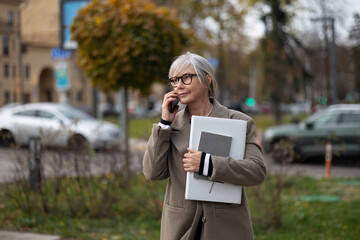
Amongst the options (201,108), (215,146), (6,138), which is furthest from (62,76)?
(215,146)

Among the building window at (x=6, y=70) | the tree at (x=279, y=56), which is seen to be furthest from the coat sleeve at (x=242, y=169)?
the tree at (x=279, y=56)

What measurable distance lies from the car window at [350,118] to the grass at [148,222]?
20.5ft

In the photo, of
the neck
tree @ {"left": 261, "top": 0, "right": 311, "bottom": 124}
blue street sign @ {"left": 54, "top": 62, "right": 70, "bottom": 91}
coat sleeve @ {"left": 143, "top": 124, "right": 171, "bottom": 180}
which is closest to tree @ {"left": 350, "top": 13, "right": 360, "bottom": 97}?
the neck

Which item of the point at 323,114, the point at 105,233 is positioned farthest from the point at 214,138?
the point at 323,114

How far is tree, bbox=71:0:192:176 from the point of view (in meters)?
9.30

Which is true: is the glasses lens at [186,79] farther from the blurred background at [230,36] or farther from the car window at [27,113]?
the car window at [27,113]

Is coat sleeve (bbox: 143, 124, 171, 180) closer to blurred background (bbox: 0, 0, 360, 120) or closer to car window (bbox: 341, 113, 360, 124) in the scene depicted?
blurred background (bbox: 0, 0, 360, 120)

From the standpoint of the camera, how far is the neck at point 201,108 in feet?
9.25

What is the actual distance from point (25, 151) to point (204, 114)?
4.64m

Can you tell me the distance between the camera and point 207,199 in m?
2.66

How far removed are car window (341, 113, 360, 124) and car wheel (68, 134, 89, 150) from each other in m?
9.25

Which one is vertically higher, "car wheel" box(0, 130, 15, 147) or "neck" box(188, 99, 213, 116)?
"neck" box(188, 99, 213, 116)

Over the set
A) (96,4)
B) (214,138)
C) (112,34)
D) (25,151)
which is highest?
(96,4)

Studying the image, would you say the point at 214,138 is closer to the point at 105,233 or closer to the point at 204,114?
the point at 204,114
